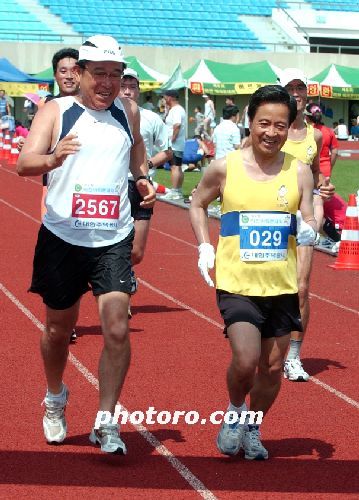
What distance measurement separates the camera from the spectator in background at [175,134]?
20812 millimetres

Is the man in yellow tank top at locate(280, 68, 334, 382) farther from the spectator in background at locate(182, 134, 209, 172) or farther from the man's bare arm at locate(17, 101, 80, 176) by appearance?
the spectator in background at locate(182, 134, 209, 172)

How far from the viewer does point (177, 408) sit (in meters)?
6.76

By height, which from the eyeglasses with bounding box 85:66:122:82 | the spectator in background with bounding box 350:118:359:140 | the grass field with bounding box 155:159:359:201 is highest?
the eyeglasses with bounding box 85:66:122:82

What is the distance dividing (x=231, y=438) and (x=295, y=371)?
205 cm

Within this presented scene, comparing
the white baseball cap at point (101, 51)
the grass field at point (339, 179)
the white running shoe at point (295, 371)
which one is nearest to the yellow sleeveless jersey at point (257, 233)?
the white baseball cap at point (101, 51)

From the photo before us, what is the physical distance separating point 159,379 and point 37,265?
2.03m

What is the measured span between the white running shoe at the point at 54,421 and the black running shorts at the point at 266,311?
98 centimetres

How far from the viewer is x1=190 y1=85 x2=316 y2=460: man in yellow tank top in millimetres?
5621

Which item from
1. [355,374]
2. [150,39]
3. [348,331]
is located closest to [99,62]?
[355,374]

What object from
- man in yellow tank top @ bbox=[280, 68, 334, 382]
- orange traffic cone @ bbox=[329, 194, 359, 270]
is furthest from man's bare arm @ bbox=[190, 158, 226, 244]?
orange traffic cone @ bbox=[329, 194, 359, 270]

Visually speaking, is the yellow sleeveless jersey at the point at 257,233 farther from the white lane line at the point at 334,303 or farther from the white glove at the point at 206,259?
the white lane line at the point at 334,303

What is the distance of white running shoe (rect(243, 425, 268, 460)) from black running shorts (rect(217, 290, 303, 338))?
0.48 metres

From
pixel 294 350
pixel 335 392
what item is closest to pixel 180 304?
pixel 294 350

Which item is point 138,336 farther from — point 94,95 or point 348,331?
point 94,95
